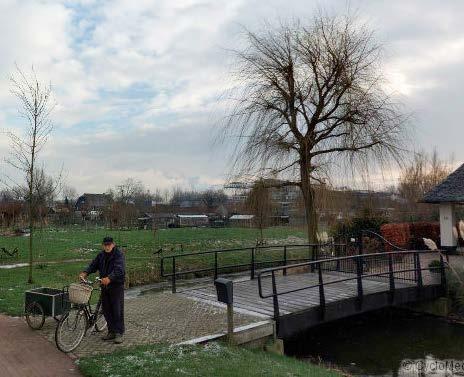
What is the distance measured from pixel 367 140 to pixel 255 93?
4.12m

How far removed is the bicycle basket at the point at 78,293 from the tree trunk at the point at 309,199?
34.0 ft

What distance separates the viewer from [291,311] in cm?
966

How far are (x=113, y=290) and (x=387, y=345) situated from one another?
628 centimetres

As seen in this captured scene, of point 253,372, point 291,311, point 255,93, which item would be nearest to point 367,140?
point 255,93

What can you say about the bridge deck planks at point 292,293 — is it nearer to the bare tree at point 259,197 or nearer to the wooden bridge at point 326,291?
the wooden bridge at point 326,291

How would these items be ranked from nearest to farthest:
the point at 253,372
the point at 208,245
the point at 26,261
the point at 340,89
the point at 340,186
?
the point at 253,372, the point at 340,89, the point at 340,186, the point at 26,261, the point at 208,245

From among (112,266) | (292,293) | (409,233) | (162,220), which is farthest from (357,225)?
(162,220)

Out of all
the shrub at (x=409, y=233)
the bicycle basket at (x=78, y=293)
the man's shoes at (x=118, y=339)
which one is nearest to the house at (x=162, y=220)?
the shrub at (x=409, y=233)

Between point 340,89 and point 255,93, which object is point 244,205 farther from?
point 340,89

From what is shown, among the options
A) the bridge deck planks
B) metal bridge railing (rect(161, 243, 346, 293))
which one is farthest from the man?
metal bridge railing (rect(161, 243, 346, 293))

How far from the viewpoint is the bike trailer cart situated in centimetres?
848

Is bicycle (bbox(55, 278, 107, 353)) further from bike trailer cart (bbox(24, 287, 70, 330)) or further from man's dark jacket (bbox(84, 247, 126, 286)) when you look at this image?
bike trailer cart (bbox(24, 287, 70, 330))

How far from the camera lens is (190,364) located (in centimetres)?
651

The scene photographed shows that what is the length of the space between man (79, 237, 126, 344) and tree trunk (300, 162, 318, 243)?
32.0 feet
